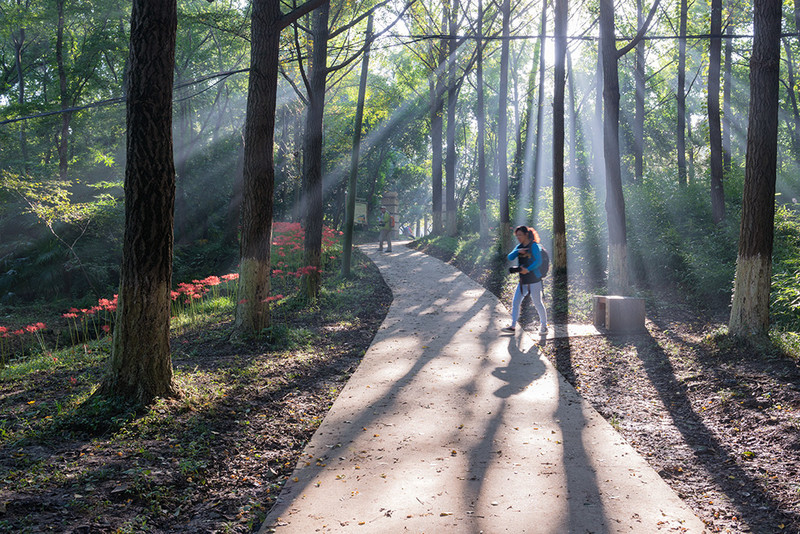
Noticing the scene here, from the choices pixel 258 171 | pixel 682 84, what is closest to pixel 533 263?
pixel 258 171

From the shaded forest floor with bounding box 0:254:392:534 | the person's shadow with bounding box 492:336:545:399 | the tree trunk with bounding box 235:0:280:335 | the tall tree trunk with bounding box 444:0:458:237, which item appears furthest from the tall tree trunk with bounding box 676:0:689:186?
the shaded forest floor with bounding box 0:254:392:534

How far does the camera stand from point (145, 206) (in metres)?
4.81

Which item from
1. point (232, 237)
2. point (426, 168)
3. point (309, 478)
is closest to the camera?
point (309, 478)

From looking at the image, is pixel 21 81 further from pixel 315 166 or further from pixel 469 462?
pixel 469 462

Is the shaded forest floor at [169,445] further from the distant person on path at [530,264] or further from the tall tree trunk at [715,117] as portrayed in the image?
the tall tree trunk at [715,117]

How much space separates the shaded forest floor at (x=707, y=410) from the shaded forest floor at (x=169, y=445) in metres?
2.98

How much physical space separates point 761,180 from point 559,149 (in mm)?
7073

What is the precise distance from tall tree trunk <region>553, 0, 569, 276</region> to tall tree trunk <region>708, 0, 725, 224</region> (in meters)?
3.95

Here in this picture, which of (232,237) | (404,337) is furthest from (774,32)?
(232,237)

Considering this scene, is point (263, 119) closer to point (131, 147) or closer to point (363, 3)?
point (131, 147)

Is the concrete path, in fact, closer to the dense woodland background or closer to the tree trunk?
the tree trunk

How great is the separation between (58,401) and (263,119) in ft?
15.2

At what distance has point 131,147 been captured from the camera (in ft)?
15.9

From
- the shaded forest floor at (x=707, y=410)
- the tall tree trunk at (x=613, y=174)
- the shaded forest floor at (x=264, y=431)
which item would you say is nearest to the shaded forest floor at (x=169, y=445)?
the shaded forest floor at (x=264, y=431)
